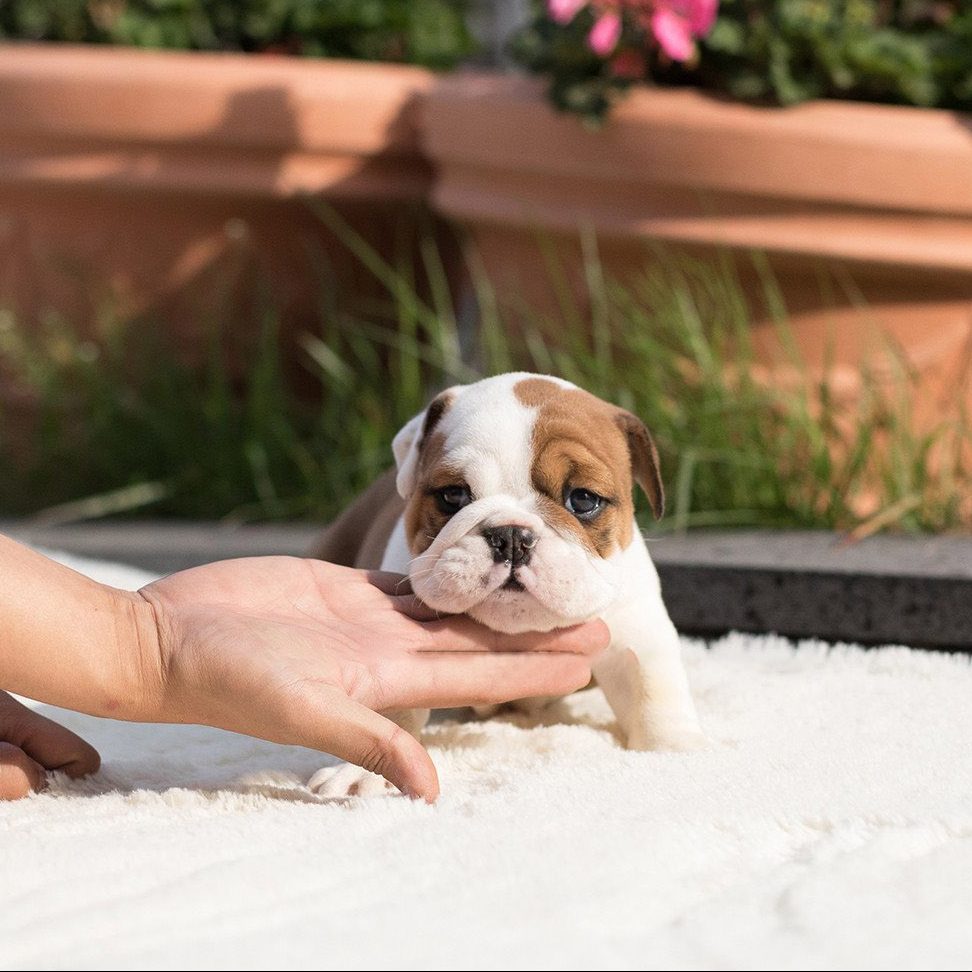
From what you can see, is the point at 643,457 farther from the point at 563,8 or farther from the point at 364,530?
the point at 563,8

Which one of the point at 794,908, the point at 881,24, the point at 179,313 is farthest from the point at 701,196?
the point at 794,908

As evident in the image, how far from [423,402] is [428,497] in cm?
202

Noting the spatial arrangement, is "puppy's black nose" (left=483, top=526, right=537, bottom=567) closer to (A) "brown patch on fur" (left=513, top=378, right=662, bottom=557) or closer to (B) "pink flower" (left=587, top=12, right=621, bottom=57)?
(A) "brown patch on fur" (left=513, top=378, right=662, bottom=557)

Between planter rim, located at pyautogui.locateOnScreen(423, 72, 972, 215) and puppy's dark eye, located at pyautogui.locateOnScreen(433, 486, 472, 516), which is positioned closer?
puppy's dark eye, located at pyautogui.locateOnScreen(433, 486, 472, 516)

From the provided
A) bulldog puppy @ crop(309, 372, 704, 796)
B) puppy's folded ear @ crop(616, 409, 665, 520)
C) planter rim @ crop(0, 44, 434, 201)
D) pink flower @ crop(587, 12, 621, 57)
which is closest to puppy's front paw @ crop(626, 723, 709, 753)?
bulldog puppy @ crop(309, 372, 704, 796)

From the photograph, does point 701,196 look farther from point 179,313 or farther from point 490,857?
point 490,857

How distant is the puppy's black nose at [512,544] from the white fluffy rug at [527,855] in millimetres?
324

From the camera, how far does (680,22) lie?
3.92 m

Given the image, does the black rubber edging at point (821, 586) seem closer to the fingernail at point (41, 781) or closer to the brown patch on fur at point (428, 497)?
the brown patch on fur at point (428, 497)

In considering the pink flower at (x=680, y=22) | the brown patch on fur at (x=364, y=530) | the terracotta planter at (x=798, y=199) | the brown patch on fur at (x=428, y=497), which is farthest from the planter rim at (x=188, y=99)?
the brown patch on fur at (x=428, y=497)

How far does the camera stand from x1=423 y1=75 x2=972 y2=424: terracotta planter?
148 inches

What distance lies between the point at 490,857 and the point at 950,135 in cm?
257

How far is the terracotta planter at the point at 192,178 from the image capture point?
15.2 ft

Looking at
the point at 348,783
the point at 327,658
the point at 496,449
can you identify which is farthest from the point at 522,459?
the point at 348,783
